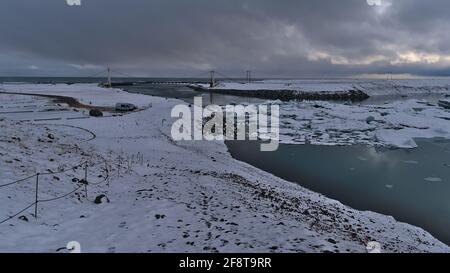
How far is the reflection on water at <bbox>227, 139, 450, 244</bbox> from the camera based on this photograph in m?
13.2

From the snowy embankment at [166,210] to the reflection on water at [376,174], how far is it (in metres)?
1.53

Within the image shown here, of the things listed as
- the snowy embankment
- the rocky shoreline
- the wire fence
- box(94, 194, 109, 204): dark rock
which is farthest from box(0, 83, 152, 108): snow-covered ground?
box(94, 194, 109, 204): dark rock

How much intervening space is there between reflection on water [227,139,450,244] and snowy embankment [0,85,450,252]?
5.01 feet

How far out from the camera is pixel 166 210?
31.8 ft

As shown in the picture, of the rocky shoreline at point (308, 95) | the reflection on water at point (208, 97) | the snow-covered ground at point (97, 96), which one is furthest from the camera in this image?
the rocky shoreline at point (308, 95)

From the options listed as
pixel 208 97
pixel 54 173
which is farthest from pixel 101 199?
pixel 208 97

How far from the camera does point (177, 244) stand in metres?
7.32

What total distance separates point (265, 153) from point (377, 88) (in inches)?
4015

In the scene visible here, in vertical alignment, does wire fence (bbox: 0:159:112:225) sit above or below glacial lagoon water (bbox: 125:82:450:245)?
above

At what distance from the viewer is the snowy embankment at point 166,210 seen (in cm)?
738

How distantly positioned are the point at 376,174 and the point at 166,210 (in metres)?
13.1

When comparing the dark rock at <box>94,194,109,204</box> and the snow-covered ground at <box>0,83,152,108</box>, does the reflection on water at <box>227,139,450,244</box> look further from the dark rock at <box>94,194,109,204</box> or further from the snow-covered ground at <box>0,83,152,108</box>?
the snow-covered ground at <box>0,83,152,108</box>

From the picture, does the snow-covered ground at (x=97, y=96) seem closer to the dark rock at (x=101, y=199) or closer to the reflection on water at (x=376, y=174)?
Result: the reflection on water at (x=376, y=174)

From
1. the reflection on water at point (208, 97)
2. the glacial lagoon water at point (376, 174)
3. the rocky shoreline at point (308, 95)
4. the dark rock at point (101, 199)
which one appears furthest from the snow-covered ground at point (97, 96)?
the dark rock at point (101, 199)
